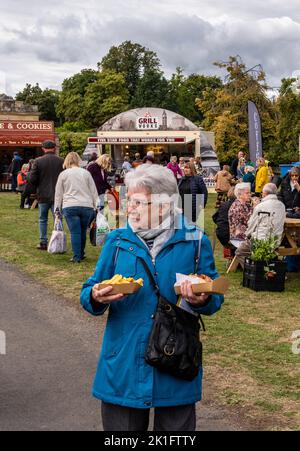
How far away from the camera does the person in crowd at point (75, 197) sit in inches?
460

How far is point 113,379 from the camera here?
3453 millimetres

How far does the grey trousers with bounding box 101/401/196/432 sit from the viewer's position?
347 cm

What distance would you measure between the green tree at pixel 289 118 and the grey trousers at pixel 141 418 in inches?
1545

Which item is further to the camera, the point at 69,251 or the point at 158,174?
the point at 69,251

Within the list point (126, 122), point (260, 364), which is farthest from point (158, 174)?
point (126, 122)

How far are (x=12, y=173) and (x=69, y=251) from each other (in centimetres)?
1773

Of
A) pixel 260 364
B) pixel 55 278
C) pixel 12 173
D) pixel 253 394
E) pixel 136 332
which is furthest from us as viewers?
pixel 12 173

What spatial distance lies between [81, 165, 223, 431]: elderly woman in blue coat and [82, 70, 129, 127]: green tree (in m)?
82.3

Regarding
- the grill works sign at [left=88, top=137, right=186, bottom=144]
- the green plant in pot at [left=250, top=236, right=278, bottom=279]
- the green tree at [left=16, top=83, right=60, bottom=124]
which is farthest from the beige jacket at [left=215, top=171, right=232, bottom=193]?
the green tree at [left=16, top=83, right=60, bottom=124]

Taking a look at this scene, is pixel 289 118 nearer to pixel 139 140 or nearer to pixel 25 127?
pixel 139 140

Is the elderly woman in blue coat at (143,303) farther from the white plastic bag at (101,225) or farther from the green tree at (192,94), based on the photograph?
the green tree at (192,94)

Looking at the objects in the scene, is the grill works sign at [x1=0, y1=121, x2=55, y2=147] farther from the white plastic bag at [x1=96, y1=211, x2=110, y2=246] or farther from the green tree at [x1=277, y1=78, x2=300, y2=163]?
the white plastic bag at [x1=96, y1=211, x2=110, y2=246]

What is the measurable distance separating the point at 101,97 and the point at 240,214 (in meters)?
77.0
